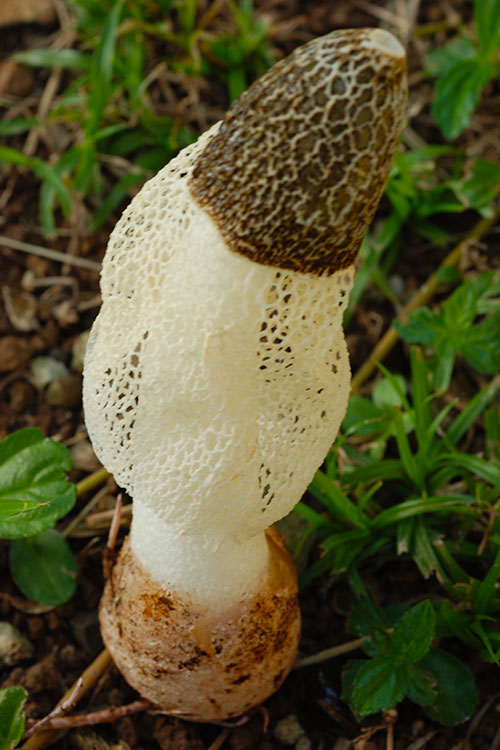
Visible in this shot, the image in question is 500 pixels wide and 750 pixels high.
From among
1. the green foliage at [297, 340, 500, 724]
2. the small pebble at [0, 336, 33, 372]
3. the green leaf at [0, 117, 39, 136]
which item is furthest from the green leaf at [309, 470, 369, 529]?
the green leaf at [0, 117, 39, 136]

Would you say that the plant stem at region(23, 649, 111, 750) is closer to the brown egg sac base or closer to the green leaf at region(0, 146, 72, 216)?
the brown egg sac base

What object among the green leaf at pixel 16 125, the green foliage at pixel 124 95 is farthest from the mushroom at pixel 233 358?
the green leaf at pixel 16 125

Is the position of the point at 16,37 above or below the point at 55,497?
above

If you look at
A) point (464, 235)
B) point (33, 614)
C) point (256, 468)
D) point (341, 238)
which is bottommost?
point (33, 614)

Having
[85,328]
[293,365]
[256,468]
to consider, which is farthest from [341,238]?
[85,328]

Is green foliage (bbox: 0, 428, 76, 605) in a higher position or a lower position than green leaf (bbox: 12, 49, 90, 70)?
lower

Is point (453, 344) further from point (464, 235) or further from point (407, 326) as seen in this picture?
point (464, 235)
